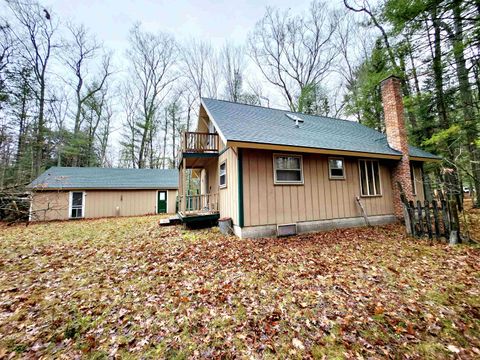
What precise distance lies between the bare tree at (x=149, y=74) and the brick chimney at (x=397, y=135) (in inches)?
839

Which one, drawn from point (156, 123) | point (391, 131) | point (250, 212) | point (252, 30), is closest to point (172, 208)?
point (156, 123)

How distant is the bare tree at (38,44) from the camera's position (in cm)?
1666

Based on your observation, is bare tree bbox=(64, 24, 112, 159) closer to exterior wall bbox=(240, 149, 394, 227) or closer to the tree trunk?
exterior wall bbox=(240, 149, 394, 227)

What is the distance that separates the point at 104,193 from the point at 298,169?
15675 millimetres

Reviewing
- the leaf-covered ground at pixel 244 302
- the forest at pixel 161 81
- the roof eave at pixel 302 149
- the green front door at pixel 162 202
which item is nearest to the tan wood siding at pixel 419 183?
the roof eave at pixel 302 149

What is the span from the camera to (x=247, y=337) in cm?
264

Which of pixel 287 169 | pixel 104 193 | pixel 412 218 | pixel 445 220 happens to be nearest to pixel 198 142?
pixel 287 169

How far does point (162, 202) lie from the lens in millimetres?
18234

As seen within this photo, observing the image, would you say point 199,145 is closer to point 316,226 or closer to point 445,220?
point 316,226

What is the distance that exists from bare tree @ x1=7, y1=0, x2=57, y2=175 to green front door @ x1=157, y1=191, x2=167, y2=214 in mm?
10244

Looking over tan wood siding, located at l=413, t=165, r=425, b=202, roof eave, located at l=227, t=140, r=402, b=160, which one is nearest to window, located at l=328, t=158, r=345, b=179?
roof eave, located at l=227, t=140, r=402, b=160

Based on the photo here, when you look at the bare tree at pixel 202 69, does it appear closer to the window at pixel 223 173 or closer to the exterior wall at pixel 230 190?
the window at pixel 223 173

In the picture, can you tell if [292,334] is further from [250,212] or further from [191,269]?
[250,212]

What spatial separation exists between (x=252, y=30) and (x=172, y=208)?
19.1 meters
